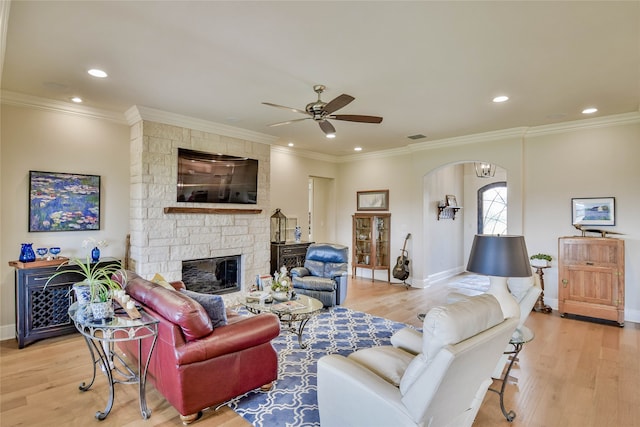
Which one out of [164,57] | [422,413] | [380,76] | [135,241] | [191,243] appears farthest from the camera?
[191,243]

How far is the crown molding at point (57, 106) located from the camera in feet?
13.0

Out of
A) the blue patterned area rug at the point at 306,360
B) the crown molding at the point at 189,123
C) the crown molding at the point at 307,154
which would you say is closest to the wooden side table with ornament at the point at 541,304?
the blue patterned area rug at the point at 306,360

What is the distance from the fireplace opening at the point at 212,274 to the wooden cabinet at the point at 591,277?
511 cm

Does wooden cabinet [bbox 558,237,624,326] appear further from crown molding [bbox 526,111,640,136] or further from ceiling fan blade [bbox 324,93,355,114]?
ceiling fan blade [bbox 324,93,355,114]

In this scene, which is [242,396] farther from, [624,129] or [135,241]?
[624,129]

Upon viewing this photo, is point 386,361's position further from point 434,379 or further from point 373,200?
point 373,200

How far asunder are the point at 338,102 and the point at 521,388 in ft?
10.0

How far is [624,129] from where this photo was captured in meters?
4.76

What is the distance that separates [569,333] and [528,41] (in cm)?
365

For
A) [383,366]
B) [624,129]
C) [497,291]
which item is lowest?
[383,366]

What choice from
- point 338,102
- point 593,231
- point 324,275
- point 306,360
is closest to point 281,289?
point 306,360

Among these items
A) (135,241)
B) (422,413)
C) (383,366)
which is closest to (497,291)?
(383,366)

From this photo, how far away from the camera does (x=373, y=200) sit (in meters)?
7.67

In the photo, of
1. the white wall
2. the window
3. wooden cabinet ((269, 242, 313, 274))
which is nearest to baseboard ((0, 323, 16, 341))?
the white wall
